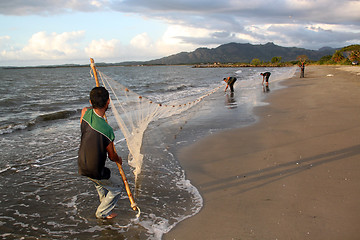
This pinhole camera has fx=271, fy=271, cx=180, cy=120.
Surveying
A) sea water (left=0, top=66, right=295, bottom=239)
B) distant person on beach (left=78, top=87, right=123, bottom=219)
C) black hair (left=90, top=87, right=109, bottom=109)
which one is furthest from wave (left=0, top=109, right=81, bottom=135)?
black hair (left=90, top=87, right=109, bottom=109)

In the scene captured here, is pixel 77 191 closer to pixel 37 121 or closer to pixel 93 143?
pixel 93 143

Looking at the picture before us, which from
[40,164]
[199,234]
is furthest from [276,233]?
[40,164]

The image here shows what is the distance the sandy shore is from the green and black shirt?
134 cm

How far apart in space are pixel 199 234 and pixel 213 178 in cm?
180

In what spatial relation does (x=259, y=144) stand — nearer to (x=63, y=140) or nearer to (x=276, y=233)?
(x=276, y=233)

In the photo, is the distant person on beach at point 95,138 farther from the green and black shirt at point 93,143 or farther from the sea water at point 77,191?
the sea water at point 77,191

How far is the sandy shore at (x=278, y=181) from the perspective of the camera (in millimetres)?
3527

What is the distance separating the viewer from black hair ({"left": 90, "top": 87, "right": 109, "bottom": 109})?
10.9 feet

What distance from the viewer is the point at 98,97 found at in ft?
10.9

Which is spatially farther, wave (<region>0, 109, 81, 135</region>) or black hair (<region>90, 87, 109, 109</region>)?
wave (<region>0, 109, 81, 135</region>)

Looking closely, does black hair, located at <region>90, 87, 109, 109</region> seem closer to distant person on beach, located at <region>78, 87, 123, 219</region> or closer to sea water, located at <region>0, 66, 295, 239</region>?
distant person on beach, located at <region>78, 87, 123, 219</region>

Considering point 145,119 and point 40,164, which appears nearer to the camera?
point 40,164

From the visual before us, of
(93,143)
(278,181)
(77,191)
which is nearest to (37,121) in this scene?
(77,191)

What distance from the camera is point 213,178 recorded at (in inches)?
206
